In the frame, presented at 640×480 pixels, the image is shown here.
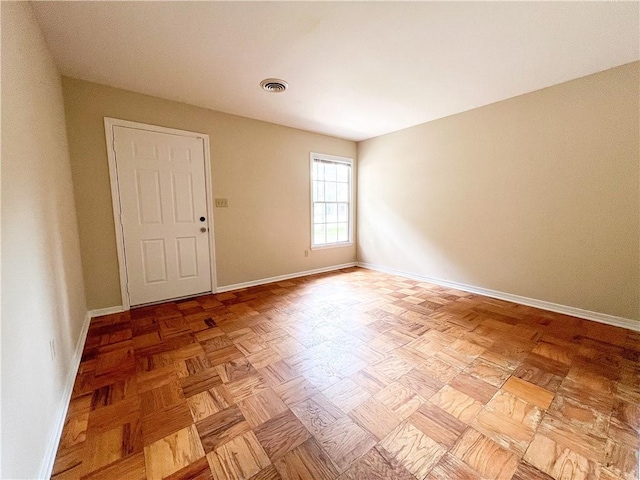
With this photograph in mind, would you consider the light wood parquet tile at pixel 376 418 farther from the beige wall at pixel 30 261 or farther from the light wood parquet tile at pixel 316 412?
the beige wall at pixel 30 261

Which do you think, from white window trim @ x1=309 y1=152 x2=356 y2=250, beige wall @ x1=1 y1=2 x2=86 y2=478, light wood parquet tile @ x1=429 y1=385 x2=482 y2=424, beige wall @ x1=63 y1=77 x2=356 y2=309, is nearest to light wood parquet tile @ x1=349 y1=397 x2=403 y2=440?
light wood parquet tile @ x1=429 y1=385 x2=482 y2=424

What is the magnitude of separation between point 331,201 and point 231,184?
1861 mm

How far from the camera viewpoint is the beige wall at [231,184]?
8.46ft

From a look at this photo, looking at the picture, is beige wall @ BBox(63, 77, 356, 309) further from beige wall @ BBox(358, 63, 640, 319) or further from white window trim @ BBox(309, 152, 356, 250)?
beige wall @ BBox(358, 63, 640, 319)

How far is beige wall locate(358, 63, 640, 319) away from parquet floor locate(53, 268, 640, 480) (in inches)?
21.3

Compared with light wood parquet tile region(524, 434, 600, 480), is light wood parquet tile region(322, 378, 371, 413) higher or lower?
lower

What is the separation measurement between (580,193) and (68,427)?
4.31 metres

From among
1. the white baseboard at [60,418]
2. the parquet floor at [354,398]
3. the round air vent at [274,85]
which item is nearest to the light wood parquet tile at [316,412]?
the parquet floor at [354,398]

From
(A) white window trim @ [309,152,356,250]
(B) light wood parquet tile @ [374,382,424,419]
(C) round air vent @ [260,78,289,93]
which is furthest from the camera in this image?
(A) white window trim @ [309,152,356,250]

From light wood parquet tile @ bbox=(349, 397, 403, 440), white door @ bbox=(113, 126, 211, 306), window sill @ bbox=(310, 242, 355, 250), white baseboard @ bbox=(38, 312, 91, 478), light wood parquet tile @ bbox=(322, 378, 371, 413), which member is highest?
white door @ bbox=(113, 126, 211, 306)

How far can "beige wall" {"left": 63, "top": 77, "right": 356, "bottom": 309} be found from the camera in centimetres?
258

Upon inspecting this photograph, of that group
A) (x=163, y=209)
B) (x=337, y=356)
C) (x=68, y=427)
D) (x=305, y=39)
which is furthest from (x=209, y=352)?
(x=305, y=39)

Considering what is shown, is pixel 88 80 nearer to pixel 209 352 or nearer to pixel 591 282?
pixel 209 352

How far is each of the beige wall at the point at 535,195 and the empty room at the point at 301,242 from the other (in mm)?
21
